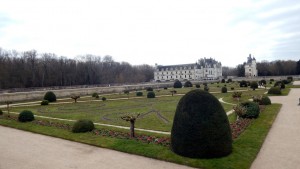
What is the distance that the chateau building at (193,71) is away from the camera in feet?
337

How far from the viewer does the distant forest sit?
59656 mm

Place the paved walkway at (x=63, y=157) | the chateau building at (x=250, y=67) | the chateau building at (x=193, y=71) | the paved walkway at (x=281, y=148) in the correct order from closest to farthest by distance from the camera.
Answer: the paved walkway at (x=281, y=148) < the paved walkway at (x=63, y=157) < the chateau building at (x=250, y=67) < the chateau building at (x=193, y=71)

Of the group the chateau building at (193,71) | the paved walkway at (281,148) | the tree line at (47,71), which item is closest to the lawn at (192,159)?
the paved walkway at (281,148)

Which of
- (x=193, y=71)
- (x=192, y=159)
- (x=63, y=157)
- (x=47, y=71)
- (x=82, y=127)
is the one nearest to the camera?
(x=192, y=159)

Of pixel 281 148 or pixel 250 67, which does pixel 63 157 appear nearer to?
pixel 281 148

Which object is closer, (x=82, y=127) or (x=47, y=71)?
(x=82, y=127)

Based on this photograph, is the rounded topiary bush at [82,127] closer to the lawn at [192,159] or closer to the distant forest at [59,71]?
the lawn at [192,159]

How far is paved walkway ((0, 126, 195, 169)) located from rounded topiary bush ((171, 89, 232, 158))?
0.82m

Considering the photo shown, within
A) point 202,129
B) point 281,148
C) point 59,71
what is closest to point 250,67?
point 59,71

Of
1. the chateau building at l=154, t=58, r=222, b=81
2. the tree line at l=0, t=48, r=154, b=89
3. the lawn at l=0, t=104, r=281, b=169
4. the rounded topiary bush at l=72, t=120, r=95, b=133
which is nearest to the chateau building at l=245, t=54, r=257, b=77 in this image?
the chateau building at l=154, t=58, r=222, b=81

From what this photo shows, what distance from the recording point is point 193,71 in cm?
10256

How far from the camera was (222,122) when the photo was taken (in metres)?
8.48

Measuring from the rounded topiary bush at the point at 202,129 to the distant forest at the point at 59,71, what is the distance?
57.6 m

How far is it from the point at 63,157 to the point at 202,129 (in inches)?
224
